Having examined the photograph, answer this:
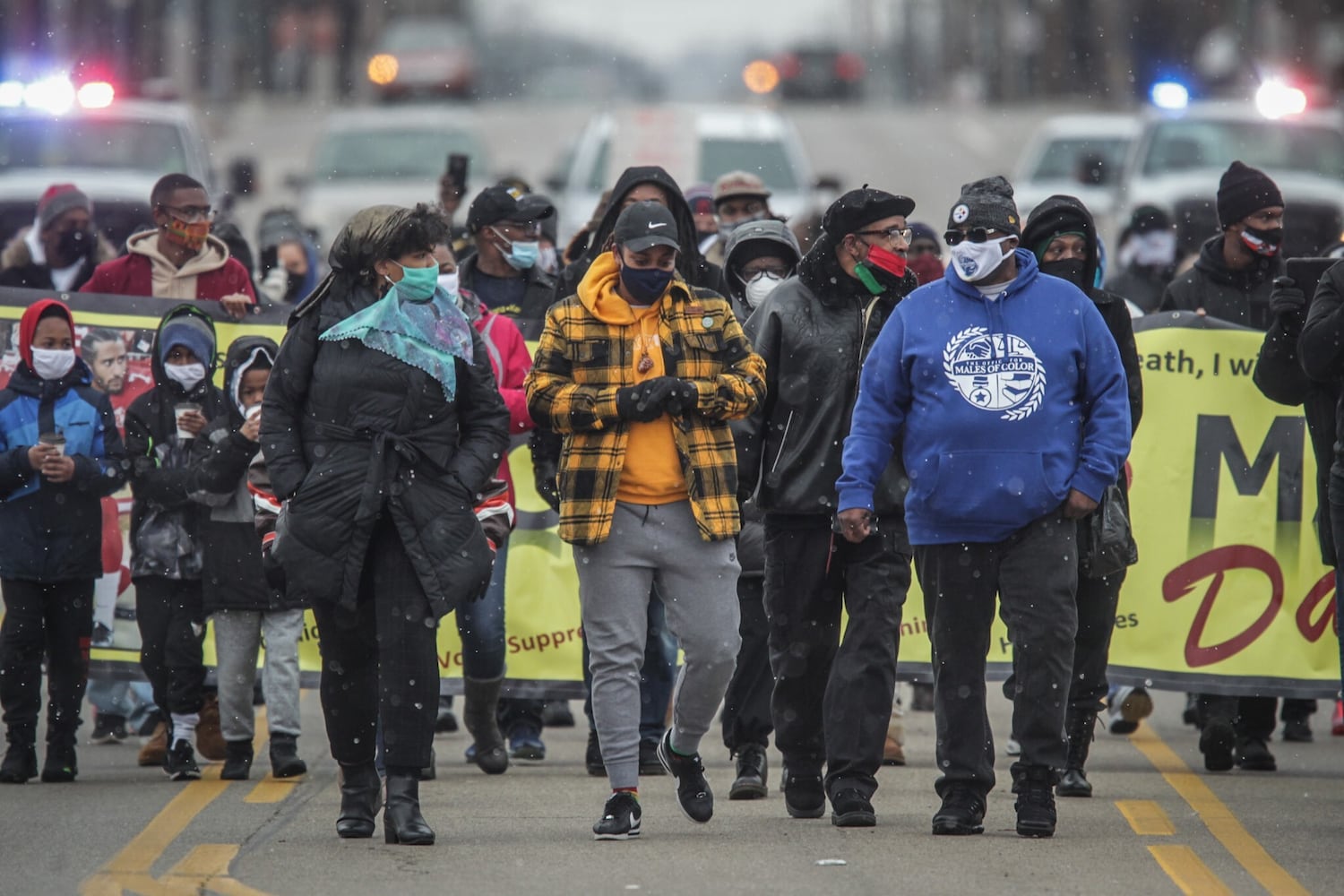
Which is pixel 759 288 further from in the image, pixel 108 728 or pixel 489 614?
pixel 108 728

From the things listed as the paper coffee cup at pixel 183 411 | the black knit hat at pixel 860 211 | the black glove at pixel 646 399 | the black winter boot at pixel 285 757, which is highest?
the black knit hat at pixel 860 211

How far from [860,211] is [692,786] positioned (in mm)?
1940

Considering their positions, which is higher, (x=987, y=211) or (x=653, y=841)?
(x=987, y=211)

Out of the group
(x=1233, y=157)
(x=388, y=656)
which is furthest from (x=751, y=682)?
(x=1233, y=157)

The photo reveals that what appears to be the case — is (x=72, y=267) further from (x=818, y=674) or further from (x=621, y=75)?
(x=621, y=75)

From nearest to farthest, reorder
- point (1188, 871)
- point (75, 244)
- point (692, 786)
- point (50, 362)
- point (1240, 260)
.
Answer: point (1188, 871)
point (692, 786)
point (50, 362)
point (1240, 260)
point (75, 244)

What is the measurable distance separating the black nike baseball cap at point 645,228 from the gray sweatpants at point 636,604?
31.8 inches

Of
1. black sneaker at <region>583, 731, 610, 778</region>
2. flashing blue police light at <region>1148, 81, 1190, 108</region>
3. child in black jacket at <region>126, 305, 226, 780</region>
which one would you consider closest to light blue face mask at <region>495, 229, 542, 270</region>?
child in black jacket at <region>126, 305, 226, 780</region>

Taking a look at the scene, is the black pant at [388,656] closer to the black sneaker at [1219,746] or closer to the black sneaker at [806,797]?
the black sneaker at [806,797]

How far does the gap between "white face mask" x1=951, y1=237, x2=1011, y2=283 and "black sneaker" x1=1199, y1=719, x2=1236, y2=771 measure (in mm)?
2576

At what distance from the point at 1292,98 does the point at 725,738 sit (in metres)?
10.5

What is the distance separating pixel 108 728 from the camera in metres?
10.6

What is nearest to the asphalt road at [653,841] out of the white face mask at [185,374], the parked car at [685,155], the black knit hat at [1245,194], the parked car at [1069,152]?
the white face mask at [185,374]

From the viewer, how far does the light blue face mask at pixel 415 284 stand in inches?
300
